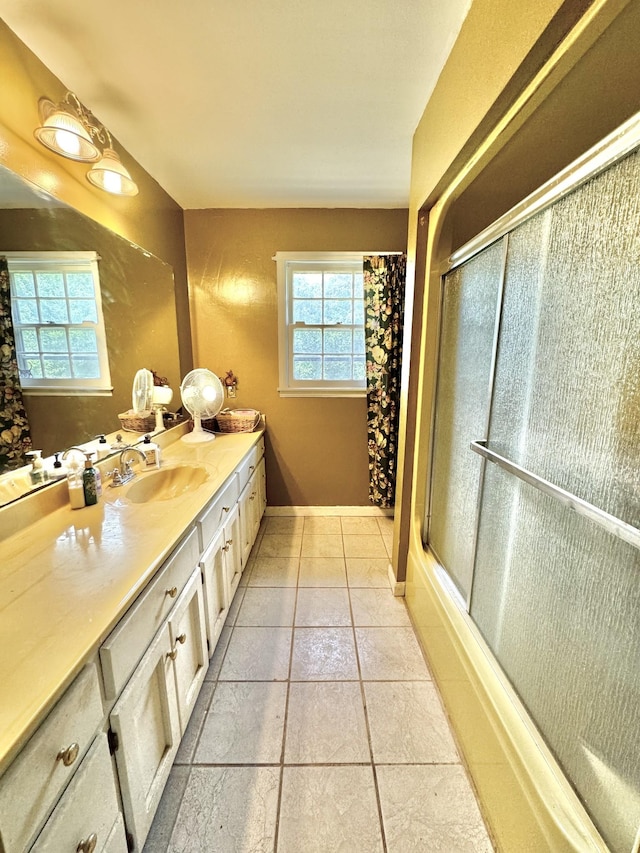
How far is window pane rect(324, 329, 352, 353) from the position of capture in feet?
9.02

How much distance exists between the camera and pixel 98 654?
73 cm

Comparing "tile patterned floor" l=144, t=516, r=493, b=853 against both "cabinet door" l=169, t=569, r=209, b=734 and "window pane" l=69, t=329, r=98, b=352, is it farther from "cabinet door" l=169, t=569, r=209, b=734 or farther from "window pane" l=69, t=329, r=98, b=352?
"window pane" l=69, t=329, r=98, b=352

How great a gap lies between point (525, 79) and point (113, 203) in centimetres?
181

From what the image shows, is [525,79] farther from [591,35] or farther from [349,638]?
[349,638]

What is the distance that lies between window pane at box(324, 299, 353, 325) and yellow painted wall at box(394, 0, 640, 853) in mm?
1073

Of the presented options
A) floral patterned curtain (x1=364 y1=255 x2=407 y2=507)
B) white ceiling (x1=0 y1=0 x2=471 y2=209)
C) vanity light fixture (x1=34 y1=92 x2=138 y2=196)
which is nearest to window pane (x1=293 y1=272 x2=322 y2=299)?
floral patterned curtain (x1=364 y1=255 x2=407 y2=507)

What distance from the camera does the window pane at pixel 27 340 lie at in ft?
3.93

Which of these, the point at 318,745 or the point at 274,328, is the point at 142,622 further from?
the point at 274,328

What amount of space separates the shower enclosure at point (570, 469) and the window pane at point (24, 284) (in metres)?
1.63

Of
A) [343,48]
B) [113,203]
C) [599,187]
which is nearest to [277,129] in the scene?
[343,48]

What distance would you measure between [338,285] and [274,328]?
2.00 feet

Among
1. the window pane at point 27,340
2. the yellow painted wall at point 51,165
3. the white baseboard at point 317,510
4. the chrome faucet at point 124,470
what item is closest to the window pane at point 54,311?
the window pane at point 27,340

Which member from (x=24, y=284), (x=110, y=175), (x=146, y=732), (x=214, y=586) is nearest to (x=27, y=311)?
(x=24, y=284)

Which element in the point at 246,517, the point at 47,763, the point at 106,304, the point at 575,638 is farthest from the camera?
the point at 246,517
